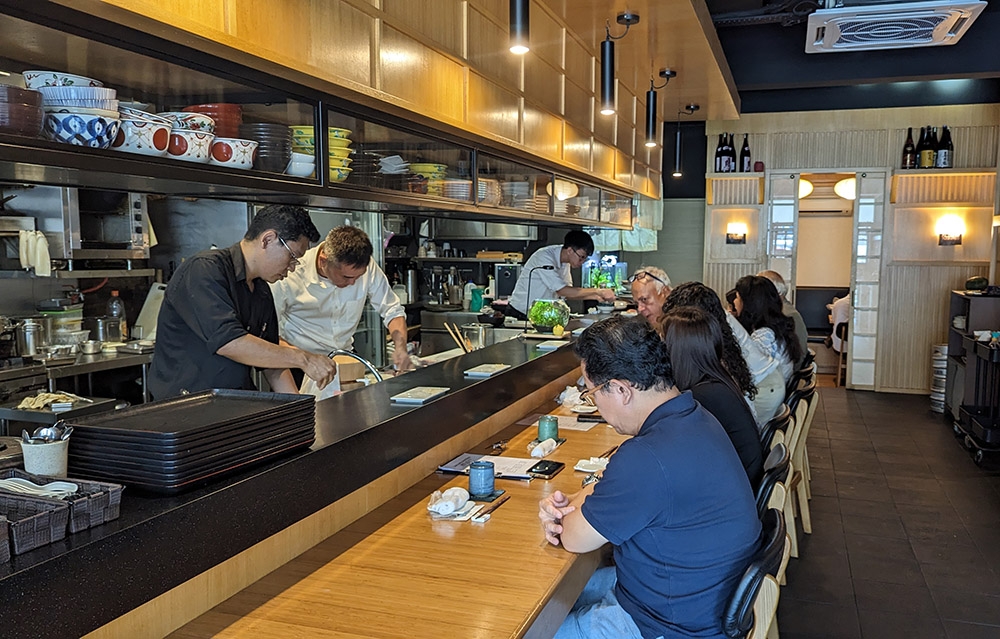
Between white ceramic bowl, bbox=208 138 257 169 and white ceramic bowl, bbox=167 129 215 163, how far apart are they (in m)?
0.02

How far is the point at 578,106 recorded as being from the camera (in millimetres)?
5312

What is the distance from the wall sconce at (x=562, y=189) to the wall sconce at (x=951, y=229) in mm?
5509

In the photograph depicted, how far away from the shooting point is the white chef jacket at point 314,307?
407 cm

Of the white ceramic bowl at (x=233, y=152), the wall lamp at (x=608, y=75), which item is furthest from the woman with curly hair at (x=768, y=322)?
the white ceramic bowl at (x=233, y=152)

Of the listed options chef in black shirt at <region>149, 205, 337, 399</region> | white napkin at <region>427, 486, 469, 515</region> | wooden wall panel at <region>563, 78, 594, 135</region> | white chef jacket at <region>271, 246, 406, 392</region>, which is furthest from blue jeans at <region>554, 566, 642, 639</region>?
wooden wall panel at <region>563, 78, 594, 135</region>

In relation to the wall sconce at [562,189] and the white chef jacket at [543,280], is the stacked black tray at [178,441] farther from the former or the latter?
the white chef jacket at [543,280]

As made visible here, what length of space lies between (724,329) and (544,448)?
109 centimetres

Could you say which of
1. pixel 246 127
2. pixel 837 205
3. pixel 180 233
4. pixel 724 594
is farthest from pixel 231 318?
pixel 837 205

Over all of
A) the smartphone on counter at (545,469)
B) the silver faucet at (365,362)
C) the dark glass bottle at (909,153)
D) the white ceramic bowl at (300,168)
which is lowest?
the smartphone on counter at (545,469)

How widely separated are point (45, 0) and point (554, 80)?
138 inches

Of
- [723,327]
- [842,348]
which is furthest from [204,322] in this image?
[842,348]

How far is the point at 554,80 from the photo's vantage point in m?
4.73

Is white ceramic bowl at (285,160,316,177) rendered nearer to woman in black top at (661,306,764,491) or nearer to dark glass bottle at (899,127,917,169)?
woman in black top at (661,306,764,491)

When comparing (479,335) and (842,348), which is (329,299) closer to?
(479,335)
